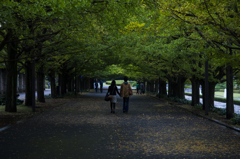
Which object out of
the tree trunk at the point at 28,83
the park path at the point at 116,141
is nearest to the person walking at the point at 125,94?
the park path at the point at 116,141

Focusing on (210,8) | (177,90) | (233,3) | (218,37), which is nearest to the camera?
(233,3)

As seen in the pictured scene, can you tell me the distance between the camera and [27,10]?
938 centimetres

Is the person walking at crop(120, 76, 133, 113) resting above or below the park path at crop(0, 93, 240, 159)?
above

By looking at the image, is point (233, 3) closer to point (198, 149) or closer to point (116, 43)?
point (198, 149)

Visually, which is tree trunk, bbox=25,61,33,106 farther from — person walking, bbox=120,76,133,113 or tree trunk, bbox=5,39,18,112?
person walking, bbox=120,76,133,113

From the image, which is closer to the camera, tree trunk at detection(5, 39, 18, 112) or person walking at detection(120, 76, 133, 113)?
tree trunk at detection(5, 39, 18, 112)

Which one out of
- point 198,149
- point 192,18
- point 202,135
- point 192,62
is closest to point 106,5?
point 192,18

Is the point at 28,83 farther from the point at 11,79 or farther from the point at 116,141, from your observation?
the point at 116,141

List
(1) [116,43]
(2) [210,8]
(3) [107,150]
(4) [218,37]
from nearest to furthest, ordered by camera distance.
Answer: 1. (3) [107,150]
2. (2) [210,8]
3. (4) [218,37]
4. (1) [116,43]

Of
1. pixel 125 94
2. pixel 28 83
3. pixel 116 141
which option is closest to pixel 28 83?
pixel 28 83

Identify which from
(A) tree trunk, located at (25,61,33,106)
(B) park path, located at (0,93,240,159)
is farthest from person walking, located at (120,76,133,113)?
(A) tree trunk, located at (25,61,33,106)

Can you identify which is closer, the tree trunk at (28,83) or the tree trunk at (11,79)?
the tree trunk at (11,79)

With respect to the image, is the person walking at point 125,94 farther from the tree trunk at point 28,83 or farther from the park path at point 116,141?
the tree trunk at point 28,83

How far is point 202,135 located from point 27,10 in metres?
6.28
